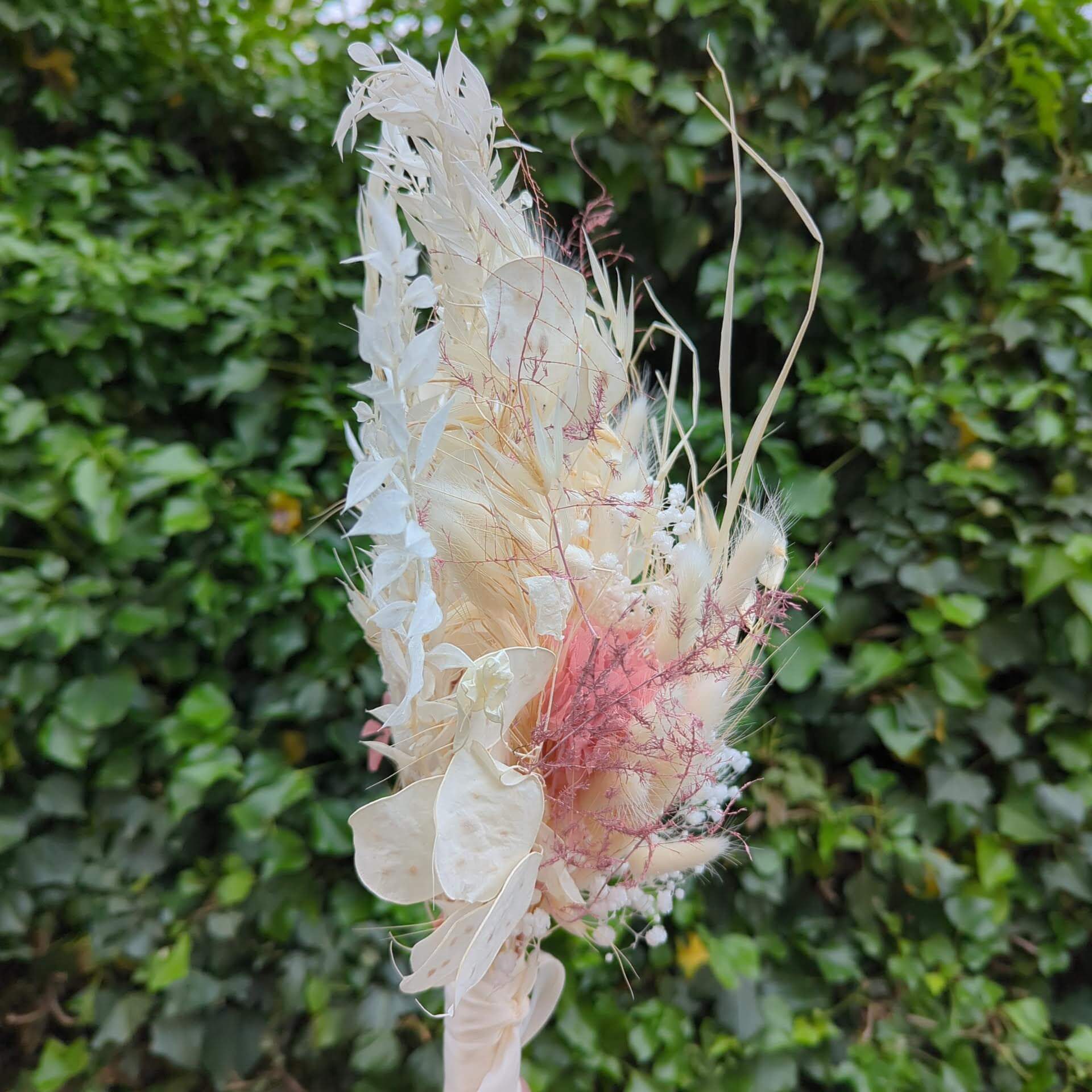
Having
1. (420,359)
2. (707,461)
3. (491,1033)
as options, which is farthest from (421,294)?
(707,461)

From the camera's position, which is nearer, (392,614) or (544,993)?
(392,614)

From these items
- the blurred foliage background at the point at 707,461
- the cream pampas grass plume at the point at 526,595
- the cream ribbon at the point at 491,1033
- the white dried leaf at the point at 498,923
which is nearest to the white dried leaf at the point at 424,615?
the cream pampas grass plume at the point at 526,595

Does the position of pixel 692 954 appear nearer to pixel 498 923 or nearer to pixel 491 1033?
pixel 491 1033

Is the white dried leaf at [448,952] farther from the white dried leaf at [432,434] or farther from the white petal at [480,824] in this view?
the white dried leaf at [432,434]

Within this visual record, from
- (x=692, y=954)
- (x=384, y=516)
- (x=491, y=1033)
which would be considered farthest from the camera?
(x=692, y=954)

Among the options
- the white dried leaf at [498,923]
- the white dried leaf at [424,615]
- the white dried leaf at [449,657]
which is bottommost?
the white dried leaf at [498,923]

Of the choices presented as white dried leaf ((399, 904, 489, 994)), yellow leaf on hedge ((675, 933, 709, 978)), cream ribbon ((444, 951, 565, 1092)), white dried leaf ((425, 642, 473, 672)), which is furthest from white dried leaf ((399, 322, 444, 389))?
yellow leaf on hedge ((675, 933, 709, 978))

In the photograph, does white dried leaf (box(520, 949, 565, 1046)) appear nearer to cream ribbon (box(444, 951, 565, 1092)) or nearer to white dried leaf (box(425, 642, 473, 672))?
cream ribbon (box(444, 951, 565, 1092))
